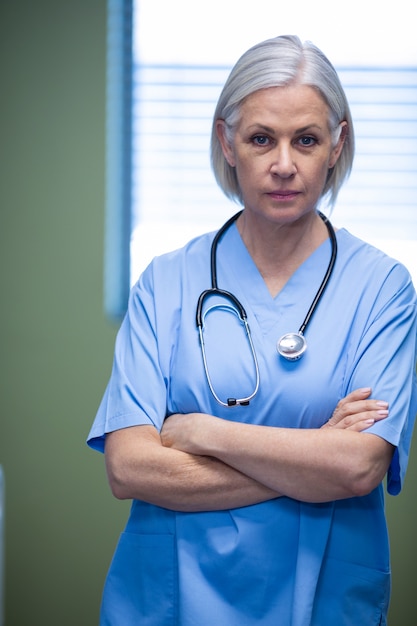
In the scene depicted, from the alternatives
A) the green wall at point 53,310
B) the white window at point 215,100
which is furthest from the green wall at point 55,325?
Answer: the white window at point 215,100

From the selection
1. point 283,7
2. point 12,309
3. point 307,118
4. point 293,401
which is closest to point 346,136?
point 307,118

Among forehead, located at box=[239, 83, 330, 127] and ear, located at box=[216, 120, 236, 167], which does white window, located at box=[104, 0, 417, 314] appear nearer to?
ear, located at box=[216, 120, 236, 167]

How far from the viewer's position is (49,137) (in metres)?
2.27

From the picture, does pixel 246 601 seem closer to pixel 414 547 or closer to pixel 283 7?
pixel 414 547

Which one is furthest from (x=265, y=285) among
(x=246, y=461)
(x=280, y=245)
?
(x=246, y=461)

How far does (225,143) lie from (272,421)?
0.49 metres

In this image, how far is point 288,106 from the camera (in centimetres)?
130

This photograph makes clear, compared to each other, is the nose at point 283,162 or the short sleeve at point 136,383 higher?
the nose at point 283,162

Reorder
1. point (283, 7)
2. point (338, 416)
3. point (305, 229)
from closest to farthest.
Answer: point (338, 416), point (305, 229), point (283, 7)

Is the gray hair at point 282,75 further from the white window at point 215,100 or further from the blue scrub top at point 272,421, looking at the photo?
the white window at point 215,100

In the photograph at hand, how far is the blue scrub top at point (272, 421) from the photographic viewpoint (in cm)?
128

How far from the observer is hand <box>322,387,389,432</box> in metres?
1.24

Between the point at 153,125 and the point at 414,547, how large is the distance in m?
1.38

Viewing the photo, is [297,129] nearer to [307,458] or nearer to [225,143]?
[225,143]
